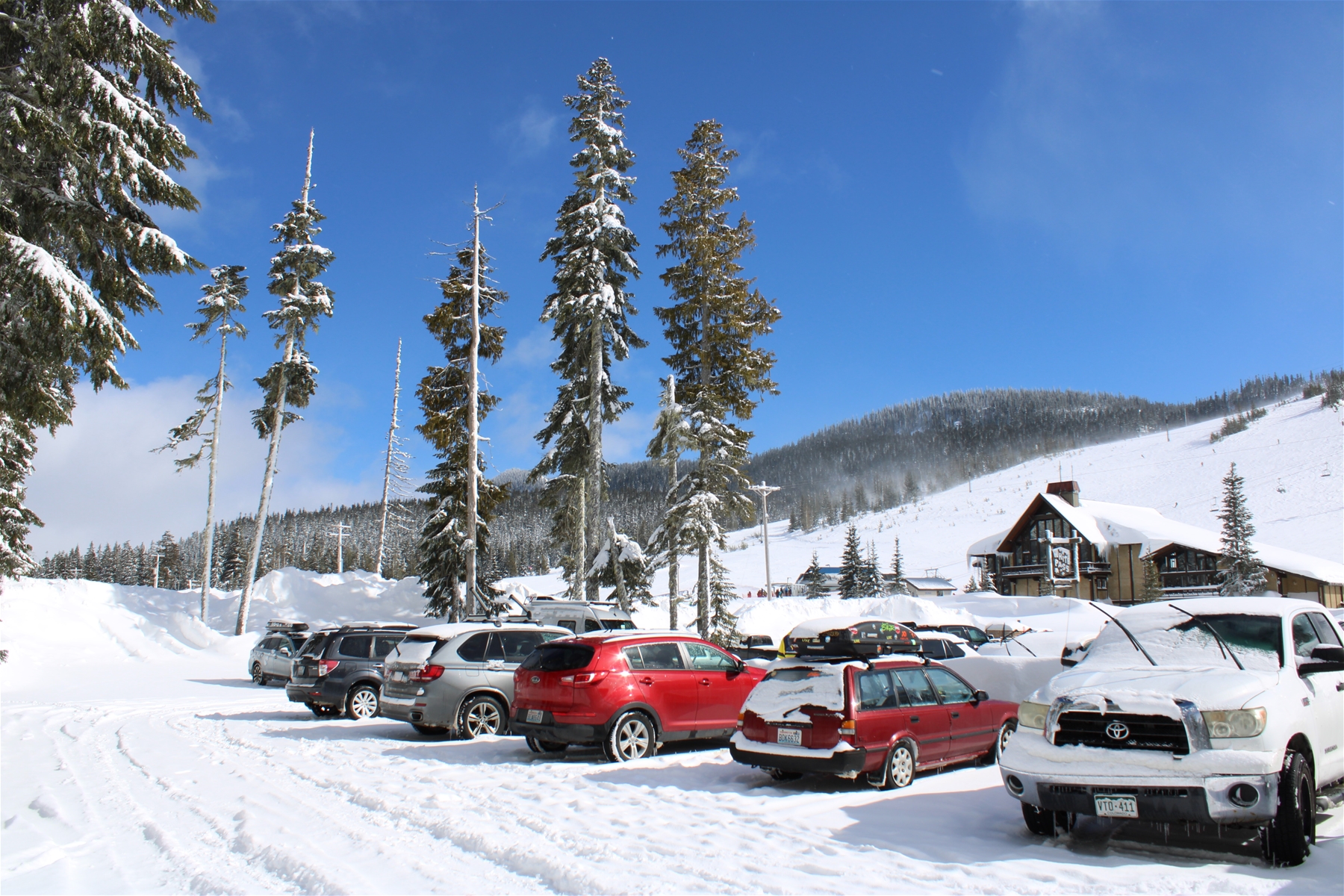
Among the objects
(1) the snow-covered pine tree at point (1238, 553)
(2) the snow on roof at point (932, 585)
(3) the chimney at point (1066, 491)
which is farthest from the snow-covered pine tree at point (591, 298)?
(2) the snow on roof at point (932, 585)

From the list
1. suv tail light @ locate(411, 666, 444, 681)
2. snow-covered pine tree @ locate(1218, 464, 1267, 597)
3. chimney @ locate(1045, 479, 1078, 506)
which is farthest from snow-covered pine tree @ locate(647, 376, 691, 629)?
chimney @ locate(1045, 479, 1078, 506)

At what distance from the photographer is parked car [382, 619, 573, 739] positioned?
12.1 m

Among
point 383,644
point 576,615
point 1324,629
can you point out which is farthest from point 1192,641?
point 383,644

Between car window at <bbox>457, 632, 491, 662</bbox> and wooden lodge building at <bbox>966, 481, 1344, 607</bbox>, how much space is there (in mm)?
39311

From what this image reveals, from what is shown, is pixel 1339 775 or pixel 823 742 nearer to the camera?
pixel 1339 775

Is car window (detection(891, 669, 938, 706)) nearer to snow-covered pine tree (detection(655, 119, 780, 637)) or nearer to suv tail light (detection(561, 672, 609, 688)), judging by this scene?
suv tail light (detection(561, 672, 609, 688))

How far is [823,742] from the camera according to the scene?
8.11 metres

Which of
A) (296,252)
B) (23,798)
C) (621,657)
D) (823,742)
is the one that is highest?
(296,252)

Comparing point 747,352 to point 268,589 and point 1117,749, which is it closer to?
point 1117,749

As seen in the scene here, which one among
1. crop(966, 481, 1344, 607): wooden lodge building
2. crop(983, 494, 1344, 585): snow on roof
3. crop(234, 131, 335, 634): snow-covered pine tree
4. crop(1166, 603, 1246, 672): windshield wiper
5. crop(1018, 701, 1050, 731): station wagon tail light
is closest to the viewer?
crop(1018, 701, 1050, 731): station wagon tail light

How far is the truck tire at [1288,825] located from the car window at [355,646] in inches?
570

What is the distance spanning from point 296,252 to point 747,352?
21.1m

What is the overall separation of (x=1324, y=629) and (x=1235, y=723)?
2.62 m

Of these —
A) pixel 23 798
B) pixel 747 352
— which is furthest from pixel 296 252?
pixel 23 798
